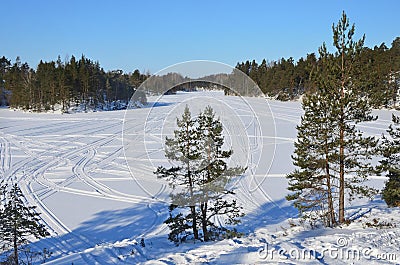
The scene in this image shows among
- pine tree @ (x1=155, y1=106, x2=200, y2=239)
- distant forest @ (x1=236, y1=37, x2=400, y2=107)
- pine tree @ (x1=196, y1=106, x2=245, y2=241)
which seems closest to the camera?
pine tree @ (x1=196, y1=106, x2=245, y2=241)

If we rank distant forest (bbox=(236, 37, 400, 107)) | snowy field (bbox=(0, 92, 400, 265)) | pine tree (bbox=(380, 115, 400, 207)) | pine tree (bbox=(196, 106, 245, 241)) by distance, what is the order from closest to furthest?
1. snowy field (bbox=(0, 92, 400, 265))
2. pine tree (bbox=(196, 106, 245, 241))
3. pine tree (bbox=(380, 115, 400, 207))
4. distant forest (bbox=(236, 37, 400, 107))

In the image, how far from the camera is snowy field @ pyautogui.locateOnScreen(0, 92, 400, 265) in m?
7.68

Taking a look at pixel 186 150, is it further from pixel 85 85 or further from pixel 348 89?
pixel 85 85

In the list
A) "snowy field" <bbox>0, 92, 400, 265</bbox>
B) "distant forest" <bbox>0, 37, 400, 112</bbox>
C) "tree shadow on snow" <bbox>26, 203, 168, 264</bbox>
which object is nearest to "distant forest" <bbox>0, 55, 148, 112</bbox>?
"distant forest" <bbox>0, 37, 400, 112</bbox>

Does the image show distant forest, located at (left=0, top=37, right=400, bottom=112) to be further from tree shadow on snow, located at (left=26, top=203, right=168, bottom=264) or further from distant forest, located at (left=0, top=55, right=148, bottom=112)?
tree shadow on snow, located at (left=26, top=203, right=168, bottom=264)

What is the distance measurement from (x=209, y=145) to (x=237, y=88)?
2536 millimetres

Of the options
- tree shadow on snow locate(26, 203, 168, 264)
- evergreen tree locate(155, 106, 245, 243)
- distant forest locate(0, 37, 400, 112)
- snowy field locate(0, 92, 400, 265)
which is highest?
distant forest locate(0, 37, 400, 112)

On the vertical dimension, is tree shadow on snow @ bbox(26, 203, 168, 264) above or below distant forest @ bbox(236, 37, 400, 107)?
below

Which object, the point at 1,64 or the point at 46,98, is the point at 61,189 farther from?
the point at 1,64

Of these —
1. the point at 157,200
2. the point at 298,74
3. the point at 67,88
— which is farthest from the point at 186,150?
the point at 298,74

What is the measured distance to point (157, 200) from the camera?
16594mm

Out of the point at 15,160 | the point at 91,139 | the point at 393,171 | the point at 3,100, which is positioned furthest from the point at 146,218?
the point at 3,100

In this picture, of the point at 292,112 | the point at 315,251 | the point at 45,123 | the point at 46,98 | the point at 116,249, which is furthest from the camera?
the point at 46,98

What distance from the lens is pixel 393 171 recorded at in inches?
458
